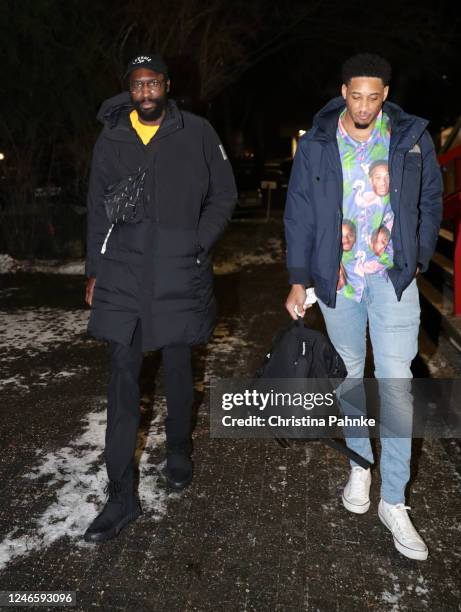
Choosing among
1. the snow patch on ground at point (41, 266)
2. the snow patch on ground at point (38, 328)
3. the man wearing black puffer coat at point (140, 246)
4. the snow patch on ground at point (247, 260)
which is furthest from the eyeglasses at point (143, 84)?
the snow patch on ground at point (41, 266)

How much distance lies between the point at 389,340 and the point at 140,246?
4.00 feet

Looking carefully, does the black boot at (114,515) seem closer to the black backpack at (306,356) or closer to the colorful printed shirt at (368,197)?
the black backpack at (306,356)

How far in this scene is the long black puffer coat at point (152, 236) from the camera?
3045 mm

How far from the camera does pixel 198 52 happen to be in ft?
43.7

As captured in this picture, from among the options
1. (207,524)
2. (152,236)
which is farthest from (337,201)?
(207,524)

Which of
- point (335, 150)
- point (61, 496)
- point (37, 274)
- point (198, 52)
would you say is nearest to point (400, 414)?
point (335, 150)

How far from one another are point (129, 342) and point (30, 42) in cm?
928

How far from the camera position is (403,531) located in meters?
2.93

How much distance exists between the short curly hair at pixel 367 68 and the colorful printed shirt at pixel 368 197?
0.67 ft

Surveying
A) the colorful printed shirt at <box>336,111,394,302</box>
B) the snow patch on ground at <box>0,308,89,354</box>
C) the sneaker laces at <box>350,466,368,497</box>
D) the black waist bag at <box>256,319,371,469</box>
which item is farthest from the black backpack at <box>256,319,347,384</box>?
the snow patch on ground at <box>0,308,89,354</box>

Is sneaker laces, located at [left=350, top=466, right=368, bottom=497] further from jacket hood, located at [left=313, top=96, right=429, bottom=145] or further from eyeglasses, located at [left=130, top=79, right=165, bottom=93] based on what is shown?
eyeglasses, located at [left=130, top=79, right=165, bottom=93]

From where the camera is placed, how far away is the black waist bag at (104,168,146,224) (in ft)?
9.84

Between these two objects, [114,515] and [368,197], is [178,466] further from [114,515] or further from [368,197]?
[368,197]

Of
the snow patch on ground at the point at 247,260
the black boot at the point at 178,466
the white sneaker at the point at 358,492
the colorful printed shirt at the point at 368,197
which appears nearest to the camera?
the colorful printed shirt at the point at 368,197
